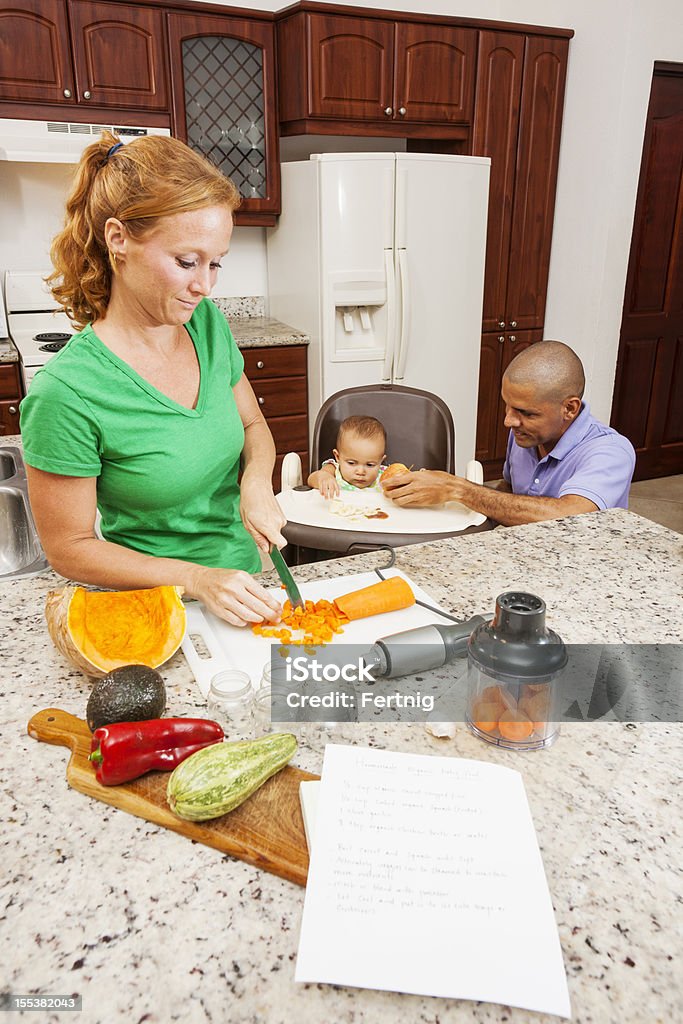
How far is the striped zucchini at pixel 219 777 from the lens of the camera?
0.78m

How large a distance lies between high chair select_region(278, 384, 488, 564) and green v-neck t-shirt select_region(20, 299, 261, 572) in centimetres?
34

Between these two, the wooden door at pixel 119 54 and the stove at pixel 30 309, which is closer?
the wooden door at pixel 119 54

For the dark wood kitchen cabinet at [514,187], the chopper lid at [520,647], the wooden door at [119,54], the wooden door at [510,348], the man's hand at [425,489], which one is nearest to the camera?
the chopper lid at [520,647]

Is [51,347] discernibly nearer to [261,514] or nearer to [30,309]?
[30,309]

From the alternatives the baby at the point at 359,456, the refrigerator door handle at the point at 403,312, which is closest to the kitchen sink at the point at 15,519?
the baby at the point at 359,456

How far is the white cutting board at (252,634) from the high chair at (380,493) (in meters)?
0.60

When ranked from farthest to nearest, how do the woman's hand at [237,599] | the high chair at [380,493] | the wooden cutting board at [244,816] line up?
the high chair at [380,493]
the woman's hand at [237,599]
the wooden cutting board at [244,816]

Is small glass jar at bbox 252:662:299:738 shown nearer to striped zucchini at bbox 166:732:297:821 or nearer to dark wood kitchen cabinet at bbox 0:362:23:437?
striped zucchini at bbox 166:732:297:821

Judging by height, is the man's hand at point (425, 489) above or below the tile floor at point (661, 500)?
above

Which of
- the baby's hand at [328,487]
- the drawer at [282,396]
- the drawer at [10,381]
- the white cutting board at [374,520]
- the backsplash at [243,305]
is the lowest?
the drawer at [282,396]

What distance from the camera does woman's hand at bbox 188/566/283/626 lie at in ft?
3.79

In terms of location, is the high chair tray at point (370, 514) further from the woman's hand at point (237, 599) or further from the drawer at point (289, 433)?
the drawer at point (289, 433)

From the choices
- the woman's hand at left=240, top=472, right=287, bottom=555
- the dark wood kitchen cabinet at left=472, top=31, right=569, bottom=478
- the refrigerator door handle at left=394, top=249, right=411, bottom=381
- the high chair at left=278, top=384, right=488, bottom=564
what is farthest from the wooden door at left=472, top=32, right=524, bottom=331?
the woman's hand at left=240, top=472, right=287, bottom=555

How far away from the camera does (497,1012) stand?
630 mm
